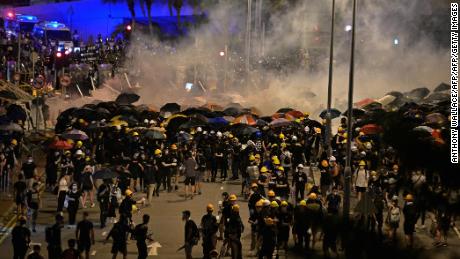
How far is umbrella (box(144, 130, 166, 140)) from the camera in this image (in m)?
25.0

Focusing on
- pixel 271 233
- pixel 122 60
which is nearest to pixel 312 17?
pixel 122 60

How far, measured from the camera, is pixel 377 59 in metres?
55.0

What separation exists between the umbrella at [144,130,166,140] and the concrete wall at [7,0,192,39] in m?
33.0

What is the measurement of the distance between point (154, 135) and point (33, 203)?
7.22 meters

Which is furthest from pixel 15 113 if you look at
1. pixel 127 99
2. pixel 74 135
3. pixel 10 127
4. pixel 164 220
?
pixel 164 220

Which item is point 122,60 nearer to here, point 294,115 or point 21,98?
point 21,98

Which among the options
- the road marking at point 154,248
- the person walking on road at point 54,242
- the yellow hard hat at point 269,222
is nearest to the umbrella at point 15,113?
the road marking at point 154,248

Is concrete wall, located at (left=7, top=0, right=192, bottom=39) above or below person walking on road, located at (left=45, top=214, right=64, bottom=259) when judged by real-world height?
above

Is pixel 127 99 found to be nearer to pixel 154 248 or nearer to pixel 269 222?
pixel 154 248

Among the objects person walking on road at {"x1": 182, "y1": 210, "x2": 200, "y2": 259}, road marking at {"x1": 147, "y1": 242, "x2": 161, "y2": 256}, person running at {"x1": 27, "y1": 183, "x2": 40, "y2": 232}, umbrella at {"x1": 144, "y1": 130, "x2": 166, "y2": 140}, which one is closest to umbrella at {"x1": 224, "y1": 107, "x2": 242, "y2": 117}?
umbrella at {"x1": 144, "y1": 130, "x2": 166, "y2": 140}

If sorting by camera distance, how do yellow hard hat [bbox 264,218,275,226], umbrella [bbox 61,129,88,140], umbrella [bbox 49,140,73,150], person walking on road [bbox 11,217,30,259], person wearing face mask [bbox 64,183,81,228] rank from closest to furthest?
person walking on road [bbox 11,217,30,259]
yellow hard hat [bbox 264,218,275,226]
person wearing face mask [bbox 64,183,81,228]
umbrella [bbox 49,140,73,150]
umbrella [bbox 61,129,88,140]

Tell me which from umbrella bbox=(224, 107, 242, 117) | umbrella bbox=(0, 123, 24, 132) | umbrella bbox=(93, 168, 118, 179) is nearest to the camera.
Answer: umbrella bbox=(93, 168, 118, 179)

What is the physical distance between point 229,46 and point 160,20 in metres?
7.61

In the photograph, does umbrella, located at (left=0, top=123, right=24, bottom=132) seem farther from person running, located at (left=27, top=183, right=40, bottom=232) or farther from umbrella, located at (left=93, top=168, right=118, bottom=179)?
umbrella, located at (left=93, top=168, right=118, bottom=179)
